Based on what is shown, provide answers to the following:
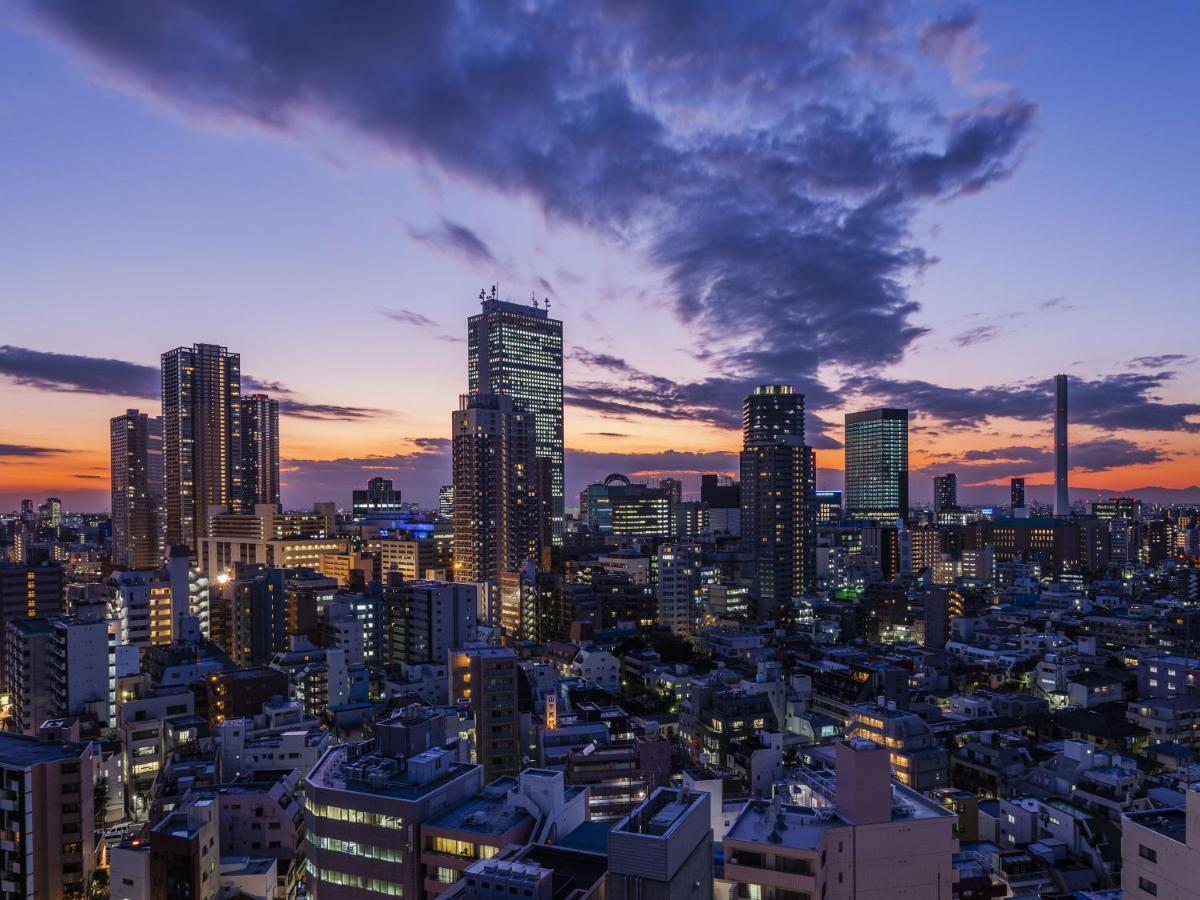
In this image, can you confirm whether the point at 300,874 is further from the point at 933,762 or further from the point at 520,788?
the point at 933,762

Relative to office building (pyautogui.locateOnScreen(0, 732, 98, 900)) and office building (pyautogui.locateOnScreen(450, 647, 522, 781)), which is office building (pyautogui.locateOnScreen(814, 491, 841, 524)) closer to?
office building (pyautogui.locateOnScreen(450, 647, 522, 781))

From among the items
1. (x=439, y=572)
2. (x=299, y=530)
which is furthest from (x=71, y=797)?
(x=299, y=530)

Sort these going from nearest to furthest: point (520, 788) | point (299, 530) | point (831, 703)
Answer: point (520, 788), point (831, 703), point (299, 530)

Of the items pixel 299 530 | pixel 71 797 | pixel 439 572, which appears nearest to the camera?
pixel 71 797

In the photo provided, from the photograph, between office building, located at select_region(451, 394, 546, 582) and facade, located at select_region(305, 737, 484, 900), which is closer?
facade, located at select_region(305, 737, 484, 900)

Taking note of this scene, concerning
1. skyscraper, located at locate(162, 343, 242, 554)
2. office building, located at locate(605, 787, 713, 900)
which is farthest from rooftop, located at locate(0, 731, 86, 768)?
skyscraper, located at locate(162, 343, 242, 554)

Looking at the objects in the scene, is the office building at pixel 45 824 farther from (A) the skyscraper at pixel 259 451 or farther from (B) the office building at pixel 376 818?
(A) the skyscraper at pixel 259 451

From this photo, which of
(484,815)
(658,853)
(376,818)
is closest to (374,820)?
(376,818)
